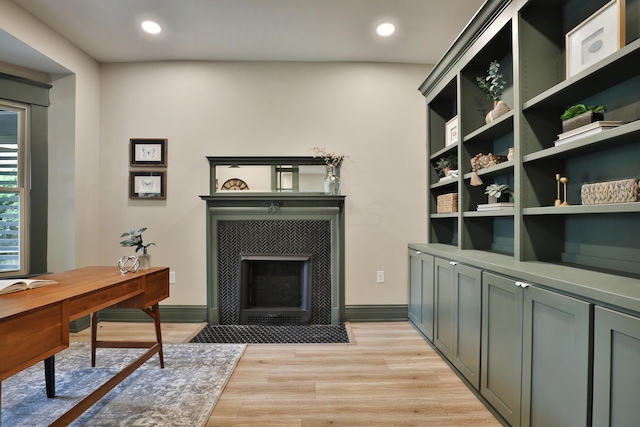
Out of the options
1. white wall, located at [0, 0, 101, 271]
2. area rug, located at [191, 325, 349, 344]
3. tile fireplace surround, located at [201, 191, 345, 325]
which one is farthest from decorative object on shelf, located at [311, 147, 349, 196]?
white wall, located at [0, 0, 101, 271]

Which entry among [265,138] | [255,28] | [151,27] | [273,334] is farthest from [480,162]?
[151,27]

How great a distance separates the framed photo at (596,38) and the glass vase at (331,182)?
2.16 m

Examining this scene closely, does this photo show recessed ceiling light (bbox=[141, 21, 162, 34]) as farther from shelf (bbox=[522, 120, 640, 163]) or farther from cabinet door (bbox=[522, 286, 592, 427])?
cabinet door (bbox=[522, 286, 592, 427])

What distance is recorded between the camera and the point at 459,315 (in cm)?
230

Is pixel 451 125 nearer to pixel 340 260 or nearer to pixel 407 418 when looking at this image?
pixel 340 260

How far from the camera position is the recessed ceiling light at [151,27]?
2.92 meters

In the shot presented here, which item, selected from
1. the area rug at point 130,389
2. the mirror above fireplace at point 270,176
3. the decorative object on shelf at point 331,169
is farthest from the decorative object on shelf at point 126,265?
the decorative object on shelf at point 331,169

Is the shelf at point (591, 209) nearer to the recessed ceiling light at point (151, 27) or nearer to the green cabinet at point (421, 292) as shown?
the green cabinet at point (421, 292)

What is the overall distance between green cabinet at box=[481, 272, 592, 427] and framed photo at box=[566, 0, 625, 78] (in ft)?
3.80

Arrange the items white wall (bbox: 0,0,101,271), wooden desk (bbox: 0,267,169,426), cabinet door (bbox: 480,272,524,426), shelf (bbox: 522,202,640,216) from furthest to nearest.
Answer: white wall (bbox: 0,0,101,271), cabinet door (bbox: 480,272,524,426), shelf (bbox: 522,202,640,216), wooden desk (bbox: 0,267,169,426)

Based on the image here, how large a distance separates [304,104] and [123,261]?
238 centimetres

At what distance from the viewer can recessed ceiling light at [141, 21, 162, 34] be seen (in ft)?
9.57

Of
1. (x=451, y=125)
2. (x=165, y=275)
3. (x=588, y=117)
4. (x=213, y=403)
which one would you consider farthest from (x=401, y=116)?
(x=213, y=403)

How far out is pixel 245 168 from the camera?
3559mm
